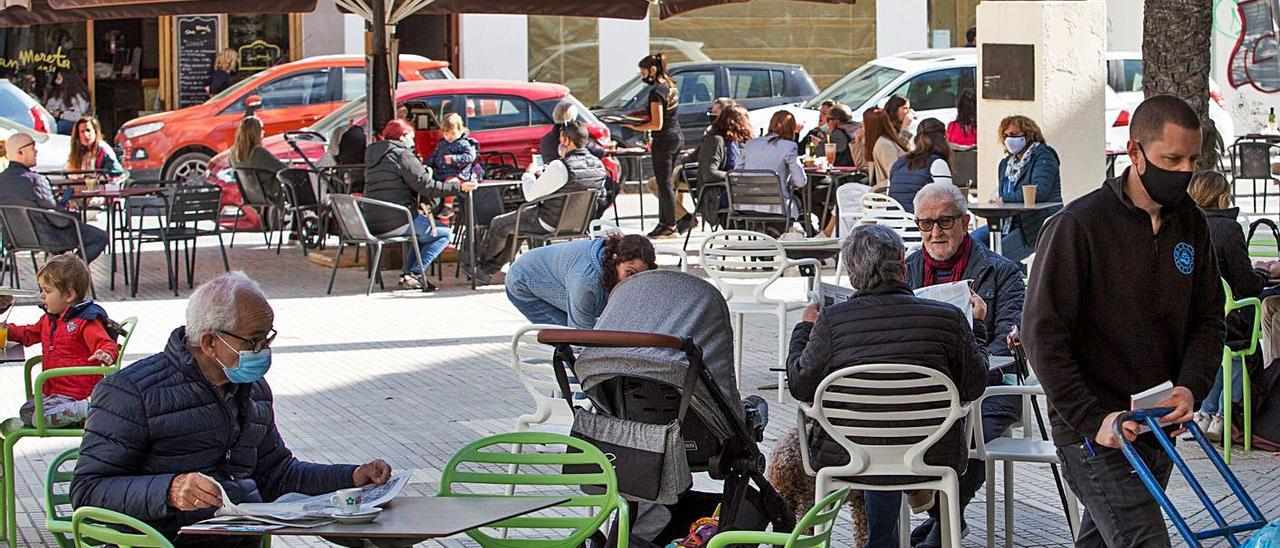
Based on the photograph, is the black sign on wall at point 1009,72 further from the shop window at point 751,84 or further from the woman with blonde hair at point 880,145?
the shop window at point 751,84

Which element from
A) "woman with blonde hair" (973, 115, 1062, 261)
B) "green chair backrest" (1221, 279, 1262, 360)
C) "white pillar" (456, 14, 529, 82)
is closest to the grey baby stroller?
"green chair backrest" (1221, 279, 1262, 360)

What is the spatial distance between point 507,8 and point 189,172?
5.43m

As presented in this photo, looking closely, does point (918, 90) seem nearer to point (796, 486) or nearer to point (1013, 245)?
point (1013, 245)

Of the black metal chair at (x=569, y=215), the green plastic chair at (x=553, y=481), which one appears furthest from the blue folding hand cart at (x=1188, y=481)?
Answer: the black metal chair at (x=569, y=215)

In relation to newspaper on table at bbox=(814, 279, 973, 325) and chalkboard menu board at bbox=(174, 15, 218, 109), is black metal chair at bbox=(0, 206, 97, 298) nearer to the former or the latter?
newspaper on table at bbox=(814, 279, 973, 325)

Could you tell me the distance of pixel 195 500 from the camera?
175 inches

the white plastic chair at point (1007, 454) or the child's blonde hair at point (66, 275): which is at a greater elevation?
the child's blonde hair at point (66, 275)

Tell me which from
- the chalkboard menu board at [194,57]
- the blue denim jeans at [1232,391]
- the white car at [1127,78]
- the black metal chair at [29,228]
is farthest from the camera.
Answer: the chalkboard menu board at [194,57]


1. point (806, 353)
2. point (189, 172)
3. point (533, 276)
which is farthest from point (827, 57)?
point (806, 353)

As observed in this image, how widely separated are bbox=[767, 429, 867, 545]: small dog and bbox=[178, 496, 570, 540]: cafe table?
6.41 feet

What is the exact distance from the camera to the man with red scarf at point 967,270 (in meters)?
6.74

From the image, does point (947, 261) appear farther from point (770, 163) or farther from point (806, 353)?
point (770, 163)

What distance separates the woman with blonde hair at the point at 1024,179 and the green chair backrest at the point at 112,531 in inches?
360

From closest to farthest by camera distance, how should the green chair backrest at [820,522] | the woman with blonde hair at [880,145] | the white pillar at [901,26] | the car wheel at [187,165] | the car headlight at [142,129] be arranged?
the green chair backrest at [820,522] < the woman with blonde hair at [880,145] < the car wheel at [187,165] < the car headlight at [142,129] < the white pillar at [901,26]
